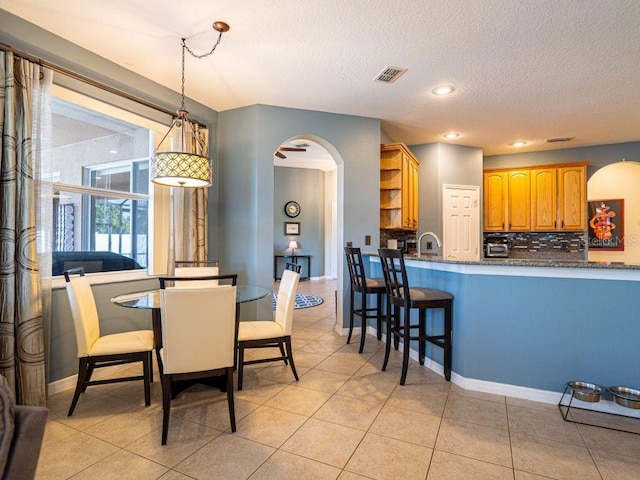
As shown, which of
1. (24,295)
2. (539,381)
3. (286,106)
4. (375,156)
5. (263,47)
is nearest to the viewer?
(24,295)

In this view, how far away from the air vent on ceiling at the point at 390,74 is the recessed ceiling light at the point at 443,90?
53cm

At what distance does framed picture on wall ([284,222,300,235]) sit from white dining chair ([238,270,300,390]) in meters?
5.84

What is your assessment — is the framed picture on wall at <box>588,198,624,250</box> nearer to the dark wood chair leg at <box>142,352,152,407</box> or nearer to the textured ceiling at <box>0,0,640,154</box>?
the textured ceiling at <box>0,0,640,154</box>

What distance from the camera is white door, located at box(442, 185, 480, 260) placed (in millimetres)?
5520

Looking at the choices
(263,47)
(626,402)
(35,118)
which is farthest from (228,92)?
(626,402)

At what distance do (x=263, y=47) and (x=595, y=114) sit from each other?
13.3 feet

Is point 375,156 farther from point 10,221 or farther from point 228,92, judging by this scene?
point 10,221

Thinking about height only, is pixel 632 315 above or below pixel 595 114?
below

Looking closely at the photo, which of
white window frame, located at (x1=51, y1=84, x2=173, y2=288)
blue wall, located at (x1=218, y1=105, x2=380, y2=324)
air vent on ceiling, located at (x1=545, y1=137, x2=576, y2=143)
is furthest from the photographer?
air vent on ceiling, located at (x1=545, y1=137, x2=576, y2=143)

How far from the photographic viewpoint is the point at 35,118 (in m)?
2.34

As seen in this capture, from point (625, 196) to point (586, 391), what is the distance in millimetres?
5328

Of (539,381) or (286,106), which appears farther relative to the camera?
(286,106)

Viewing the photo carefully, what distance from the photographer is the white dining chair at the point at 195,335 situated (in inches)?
74.8

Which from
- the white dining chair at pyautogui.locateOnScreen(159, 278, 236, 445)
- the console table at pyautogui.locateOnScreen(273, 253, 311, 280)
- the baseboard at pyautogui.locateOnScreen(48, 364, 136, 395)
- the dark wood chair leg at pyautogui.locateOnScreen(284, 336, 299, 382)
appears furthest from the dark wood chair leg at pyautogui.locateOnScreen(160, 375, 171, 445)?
the console table at pyautogui.locateOnScreen(273, 253, 311, 280)
